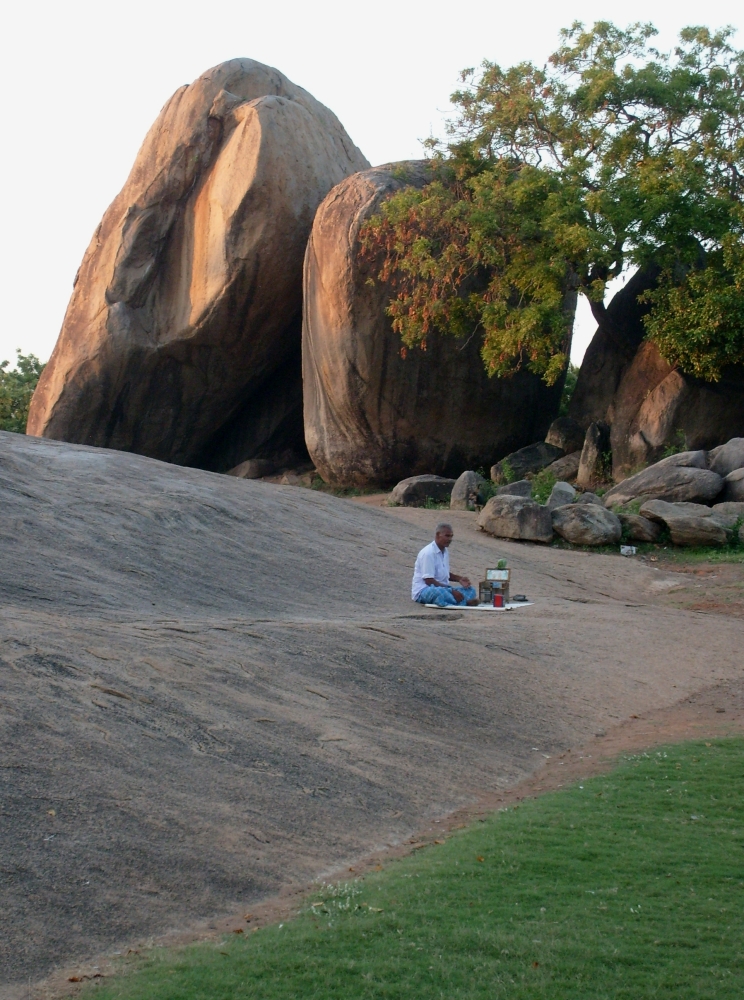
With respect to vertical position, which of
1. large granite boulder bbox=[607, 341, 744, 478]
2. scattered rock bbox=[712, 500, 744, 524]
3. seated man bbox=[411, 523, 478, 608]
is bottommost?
seated man bbox=[411, 523, 478, 608]

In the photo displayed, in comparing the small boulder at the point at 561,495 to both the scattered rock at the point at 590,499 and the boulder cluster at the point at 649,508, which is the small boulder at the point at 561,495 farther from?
the scattered rock at the point at 590,499

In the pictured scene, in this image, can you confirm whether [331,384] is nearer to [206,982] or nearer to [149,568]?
[149,568]

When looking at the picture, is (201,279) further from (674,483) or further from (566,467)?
(674,483)

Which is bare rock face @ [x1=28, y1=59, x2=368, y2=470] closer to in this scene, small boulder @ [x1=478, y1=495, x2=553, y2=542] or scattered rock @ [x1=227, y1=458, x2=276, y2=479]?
scattered rock @ [x1=227, y1=458, x2=276, y2=479]

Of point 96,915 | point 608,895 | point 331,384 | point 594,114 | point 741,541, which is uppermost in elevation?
point 594,114

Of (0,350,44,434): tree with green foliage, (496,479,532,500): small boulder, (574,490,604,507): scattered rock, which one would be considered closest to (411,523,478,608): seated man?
(574,490,604,507): scattered rock

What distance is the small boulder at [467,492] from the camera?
1997 centimetres

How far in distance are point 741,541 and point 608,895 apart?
13.2 meters

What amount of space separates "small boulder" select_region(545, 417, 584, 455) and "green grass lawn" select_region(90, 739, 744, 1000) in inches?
695

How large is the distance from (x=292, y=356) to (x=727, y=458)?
12442 mm

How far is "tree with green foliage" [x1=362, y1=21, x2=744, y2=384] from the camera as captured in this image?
746 inches

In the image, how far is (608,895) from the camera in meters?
4.42

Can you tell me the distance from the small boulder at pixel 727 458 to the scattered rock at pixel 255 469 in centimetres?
1181

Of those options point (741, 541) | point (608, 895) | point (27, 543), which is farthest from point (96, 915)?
point (741, 541)
